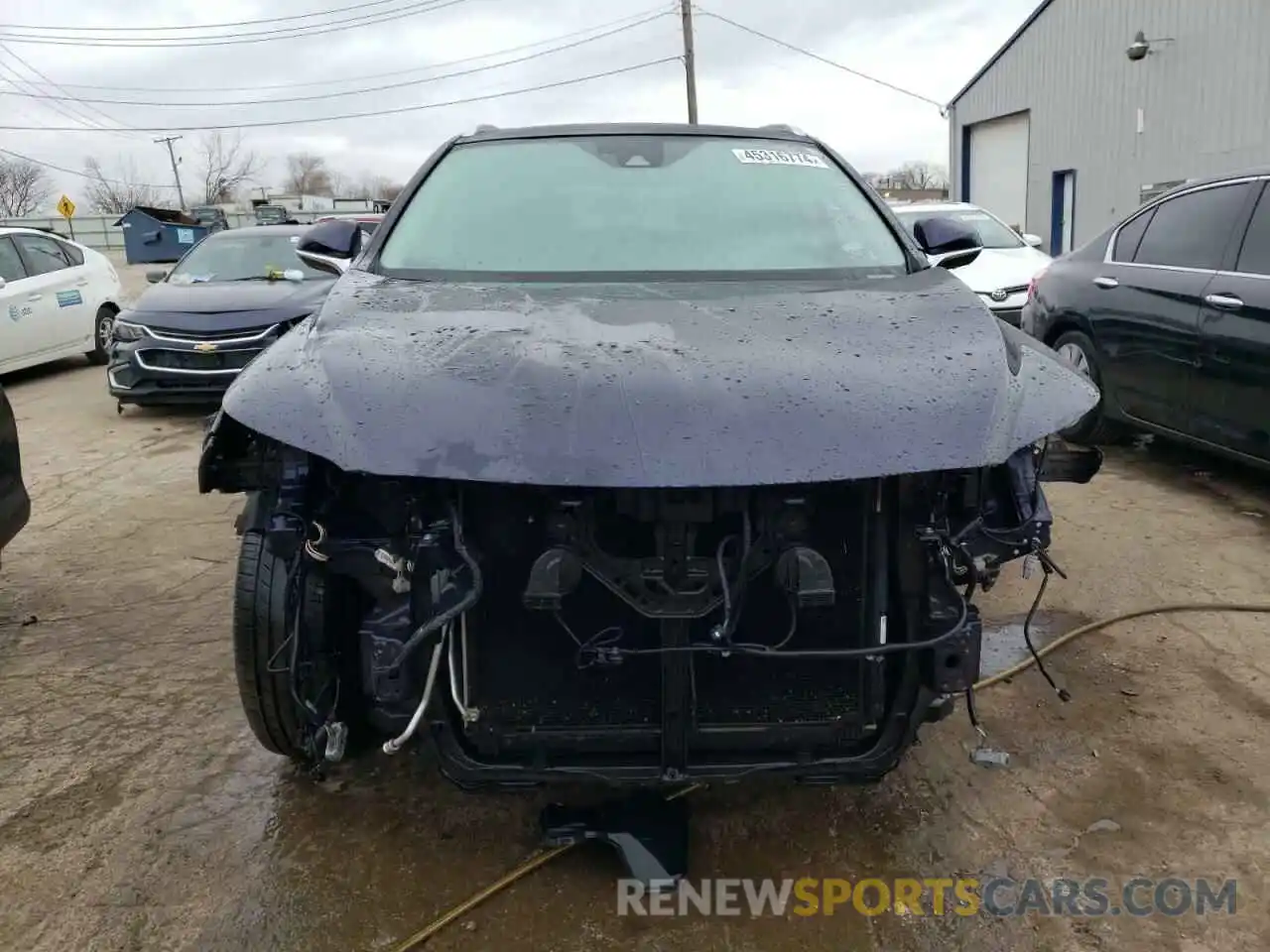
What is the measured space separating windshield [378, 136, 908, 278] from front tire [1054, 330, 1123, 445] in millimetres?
3042

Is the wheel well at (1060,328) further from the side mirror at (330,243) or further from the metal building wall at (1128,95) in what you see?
the metal building wall at (1128,95)

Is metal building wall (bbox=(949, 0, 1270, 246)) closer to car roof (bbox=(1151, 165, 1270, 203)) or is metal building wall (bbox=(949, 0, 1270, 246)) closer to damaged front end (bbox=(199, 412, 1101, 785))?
car roof (bbox=(1151, 165, 1270, 203))

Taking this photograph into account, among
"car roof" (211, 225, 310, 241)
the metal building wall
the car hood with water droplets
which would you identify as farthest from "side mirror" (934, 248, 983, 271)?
the metal building wall

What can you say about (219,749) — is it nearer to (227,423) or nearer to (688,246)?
(227,423)

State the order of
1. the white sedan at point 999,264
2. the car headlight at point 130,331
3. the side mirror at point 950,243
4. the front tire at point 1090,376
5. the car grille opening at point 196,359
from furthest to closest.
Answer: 1. the white sedan at point 999,264
2. the car headlight at point 130,331
3. the car grille opening at point 196,359
4. the front tire at point 1090,376
5. the side mirror at point 950,243

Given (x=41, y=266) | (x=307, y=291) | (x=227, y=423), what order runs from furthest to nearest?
1. (x=41, y=266)
2. (x=307, y=291)
3. (x=227, y=423)

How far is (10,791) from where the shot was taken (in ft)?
9.21

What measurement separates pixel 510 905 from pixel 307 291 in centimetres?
677

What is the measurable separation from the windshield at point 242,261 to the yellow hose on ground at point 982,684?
6.82m

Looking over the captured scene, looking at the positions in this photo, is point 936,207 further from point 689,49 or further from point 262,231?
point 689,49

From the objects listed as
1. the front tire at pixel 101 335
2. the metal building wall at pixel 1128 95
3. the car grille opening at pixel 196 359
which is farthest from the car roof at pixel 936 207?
the front tire at pixel 101 335

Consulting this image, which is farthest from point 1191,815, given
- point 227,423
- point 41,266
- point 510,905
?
point 41,266

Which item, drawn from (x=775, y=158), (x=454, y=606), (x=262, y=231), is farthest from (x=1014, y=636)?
(x=262, y=231)

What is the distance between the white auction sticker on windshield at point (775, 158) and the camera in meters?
3.40
